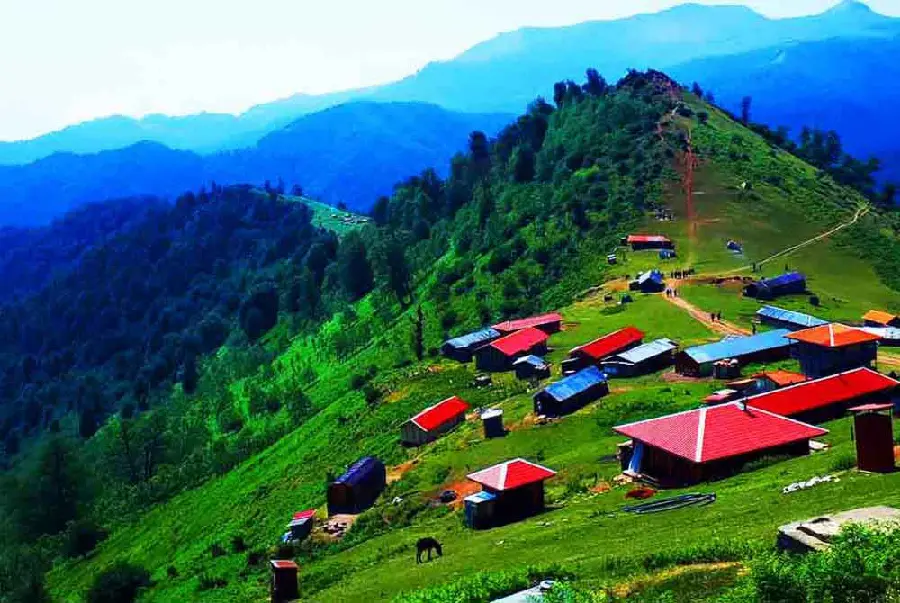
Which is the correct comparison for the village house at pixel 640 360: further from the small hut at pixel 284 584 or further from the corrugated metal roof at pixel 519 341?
the small hut at pixel 284 584

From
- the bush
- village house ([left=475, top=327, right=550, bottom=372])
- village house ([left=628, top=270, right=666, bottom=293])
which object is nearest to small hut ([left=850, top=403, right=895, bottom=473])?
village house ([left=475, top=327, right=550, bottom=372])

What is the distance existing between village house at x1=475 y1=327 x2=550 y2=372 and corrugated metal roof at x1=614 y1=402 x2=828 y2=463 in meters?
36.1

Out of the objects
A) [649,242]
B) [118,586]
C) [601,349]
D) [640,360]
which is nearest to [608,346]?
[601,349]

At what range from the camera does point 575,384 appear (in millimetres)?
66000

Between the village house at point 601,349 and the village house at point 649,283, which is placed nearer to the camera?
the village house at point 601,349

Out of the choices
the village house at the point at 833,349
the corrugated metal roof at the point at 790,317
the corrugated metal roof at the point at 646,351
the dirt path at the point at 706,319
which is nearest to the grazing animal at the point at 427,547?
the village house at the point at 833,349

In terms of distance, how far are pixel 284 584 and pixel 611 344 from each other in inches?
1689

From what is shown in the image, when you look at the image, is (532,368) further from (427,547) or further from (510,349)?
(427,547)

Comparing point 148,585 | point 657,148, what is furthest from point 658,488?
point 657,148

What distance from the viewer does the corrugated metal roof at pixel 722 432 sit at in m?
42.6

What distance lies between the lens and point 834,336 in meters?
64.4

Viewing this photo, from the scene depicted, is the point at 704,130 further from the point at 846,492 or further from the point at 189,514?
the point at 846,492

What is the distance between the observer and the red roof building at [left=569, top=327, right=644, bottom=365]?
247ft

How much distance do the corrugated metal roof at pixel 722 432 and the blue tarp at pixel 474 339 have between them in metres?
45.2
